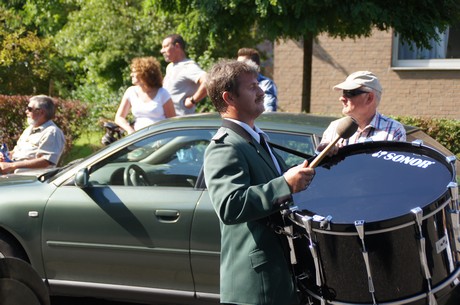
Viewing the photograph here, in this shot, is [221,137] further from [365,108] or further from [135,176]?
[135,176]

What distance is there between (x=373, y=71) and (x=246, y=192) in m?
11.7

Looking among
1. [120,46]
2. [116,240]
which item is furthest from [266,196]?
[120,46]

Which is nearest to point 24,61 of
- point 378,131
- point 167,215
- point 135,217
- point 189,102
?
point 189,102

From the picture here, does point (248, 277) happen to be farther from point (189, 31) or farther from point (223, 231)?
point (189, 31)

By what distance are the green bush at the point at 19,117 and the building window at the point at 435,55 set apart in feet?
21.6

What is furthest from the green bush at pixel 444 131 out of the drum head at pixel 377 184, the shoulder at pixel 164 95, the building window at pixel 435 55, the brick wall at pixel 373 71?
the drum head at pixel 377 184

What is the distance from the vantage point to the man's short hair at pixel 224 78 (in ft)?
10.3

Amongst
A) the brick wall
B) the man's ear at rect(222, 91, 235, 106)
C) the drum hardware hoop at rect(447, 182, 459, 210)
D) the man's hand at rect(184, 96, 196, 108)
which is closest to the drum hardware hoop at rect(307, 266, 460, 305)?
the drum hardware hoop at rect(447, 182, 459, 210)

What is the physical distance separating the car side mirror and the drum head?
7.73 ft

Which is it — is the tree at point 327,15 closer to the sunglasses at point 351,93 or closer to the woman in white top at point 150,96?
the woman in white top at point 150,96

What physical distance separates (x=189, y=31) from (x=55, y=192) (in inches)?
235

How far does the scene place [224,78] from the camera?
3.14m

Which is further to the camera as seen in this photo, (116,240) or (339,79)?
(339,79)

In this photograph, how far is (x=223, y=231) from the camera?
10.5 feet
